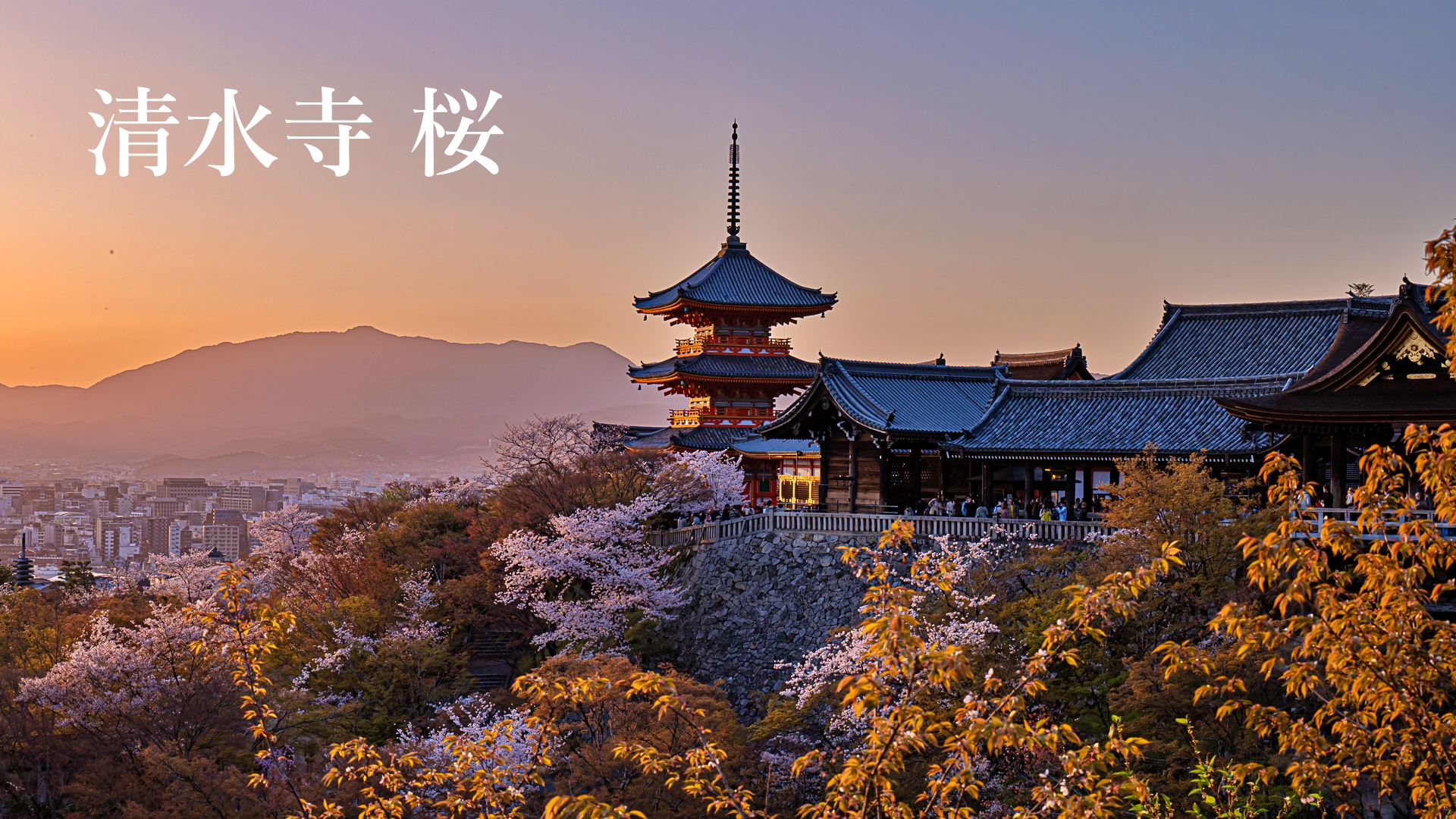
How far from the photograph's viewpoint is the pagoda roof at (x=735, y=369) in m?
49.8

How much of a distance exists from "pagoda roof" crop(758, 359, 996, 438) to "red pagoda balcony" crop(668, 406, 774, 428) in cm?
1148

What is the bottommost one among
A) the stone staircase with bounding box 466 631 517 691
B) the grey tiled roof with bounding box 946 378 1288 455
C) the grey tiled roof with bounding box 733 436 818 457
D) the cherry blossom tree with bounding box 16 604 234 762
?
the stone staircase with bounding box 466 631 517 691

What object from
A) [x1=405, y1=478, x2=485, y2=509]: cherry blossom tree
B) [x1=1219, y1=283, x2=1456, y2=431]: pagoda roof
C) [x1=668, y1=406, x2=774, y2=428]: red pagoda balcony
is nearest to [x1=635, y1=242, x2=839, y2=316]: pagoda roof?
[x1=668, y1=406, x2=774, y2=428]: red pagoda balcony

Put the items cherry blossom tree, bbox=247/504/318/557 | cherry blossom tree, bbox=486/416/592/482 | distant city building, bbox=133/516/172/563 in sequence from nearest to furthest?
cherry blossom tree, bbox=486/416/592/482 < cherry blossom tree, bbox=247/504/318/557 < distant city building, bbox=133/516/172/563

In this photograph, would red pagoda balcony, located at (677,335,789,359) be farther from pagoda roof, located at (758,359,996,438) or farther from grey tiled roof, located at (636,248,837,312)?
pagoda roof, located at (758,359,996,438)

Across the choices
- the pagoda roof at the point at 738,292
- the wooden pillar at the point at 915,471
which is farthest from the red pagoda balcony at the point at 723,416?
the wooden pillar at the point at 915,471

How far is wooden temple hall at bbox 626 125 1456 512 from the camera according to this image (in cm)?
2539

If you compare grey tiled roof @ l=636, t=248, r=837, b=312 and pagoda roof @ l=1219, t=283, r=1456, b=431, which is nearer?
pagoda roof @ l=1219, t=283, r=1456, b=431

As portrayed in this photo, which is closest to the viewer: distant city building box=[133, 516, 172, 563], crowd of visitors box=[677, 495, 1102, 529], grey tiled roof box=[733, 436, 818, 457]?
crowd of visitors box=[677, 495, 1102, 529]

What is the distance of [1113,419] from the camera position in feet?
110

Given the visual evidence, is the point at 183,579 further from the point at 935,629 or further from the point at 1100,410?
the point at 1100,410

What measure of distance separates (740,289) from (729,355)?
2947 mm

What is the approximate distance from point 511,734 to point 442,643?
8282mm

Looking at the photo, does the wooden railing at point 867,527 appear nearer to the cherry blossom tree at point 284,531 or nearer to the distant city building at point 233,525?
the cherry blossom tree at point 284,531
